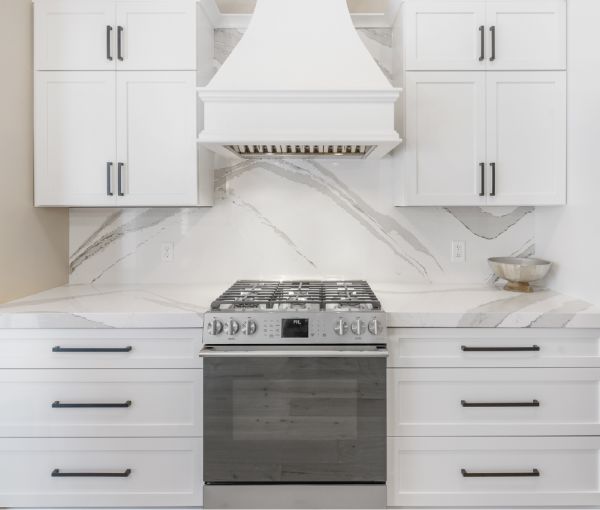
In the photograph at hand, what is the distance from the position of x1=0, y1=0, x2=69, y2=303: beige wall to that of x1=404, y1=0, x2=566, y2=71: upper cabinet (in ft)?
5.92

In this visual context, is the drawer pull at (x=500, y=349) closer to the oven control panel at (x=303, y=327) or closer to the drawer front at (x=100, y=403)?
the oven control panel at (x=303, y=327)

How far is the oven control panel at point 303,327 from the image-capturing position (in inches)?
A: 74.4

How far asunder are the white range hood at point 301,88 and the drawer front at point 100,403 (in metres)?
1.04

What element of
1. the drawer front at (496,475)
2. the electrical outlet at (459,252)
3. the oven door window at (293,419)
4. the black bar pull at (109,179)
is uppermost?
the black bar pull at (109,179)

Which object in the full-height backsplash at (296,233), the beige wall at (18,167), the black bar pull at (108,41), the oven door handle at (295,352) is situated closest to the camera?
the oven door handle at (295,352)

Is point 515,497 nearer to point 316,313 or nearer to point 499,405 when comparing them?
point 499,405

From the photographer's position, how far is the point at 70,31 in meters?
2.31

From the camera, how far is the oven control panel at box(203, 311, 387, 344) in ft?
6.20

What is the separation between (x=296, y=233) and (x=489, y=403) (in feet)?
4.29

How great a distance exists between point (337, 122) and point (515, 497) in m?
1.72

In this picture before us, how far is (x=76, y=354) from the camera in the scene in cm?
195

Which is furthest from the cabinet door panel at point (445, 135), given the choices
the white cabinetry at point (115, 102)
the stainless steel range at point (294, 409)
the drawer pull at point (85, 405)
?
the drawer pull at point (85, 405)

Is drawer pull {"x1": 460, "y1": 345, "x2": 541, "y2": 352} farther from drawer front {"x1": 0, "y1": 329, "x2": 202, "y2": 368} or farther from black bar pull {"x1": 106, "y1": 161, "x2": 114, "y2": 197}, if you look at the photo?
black bar pull {"x1": 106, "y1": 161, "x2": 114, "y2": 197}

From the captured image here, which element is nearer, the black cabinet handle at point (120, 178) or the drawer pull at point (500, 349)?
the drawer pull at point (500, 349)
